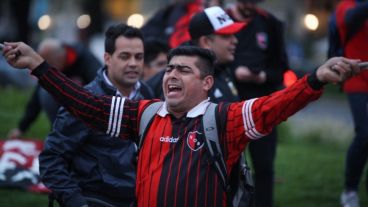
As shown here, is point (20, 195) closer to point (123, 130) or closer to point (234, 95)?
point (234, 95)

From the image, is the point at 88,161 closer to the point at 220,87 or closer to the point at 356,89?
the point at 220,87

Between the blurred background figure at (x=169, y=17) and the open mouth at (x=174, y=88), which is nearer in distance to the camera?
the open mouth at (x=174, y=88)

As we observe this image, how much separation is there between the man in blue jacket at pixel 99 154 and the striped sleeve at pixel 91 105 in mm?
589

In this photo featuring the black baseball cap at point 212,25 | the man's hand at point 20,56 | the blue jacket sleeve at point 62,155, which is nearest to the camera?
the man's hand at point 20,56

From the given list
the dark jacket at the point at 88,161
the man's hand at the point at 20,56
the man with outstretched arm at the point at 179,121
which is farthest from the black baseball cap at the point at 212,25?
the man's hand at the point at 20,56

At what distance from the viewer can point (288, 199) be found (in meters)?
7.30

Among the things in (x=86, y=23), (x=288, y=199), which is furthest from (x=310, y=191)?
(x=86, y=23)

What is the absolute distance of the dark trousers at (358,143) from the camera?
6.29 metres

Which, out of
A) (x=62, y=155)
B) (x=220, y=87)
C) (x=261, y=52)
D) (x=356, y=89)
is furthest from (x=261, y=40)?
(x=62, y=155)

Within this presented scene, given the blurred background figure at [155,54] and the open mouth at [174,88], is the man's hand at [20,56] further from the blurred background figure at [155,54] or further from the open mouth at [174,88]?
the blurred background figure at [155,54]

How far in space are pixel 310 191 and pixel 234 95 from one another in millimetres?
2734

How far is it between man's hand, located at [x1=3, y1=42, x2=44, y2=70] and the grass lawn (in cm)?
342

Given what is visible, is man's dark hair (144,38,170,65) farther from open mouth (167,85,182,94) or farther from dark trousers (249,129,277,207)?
open mouth (167,85,182,94)

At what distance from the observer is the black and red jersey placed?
141 inches
